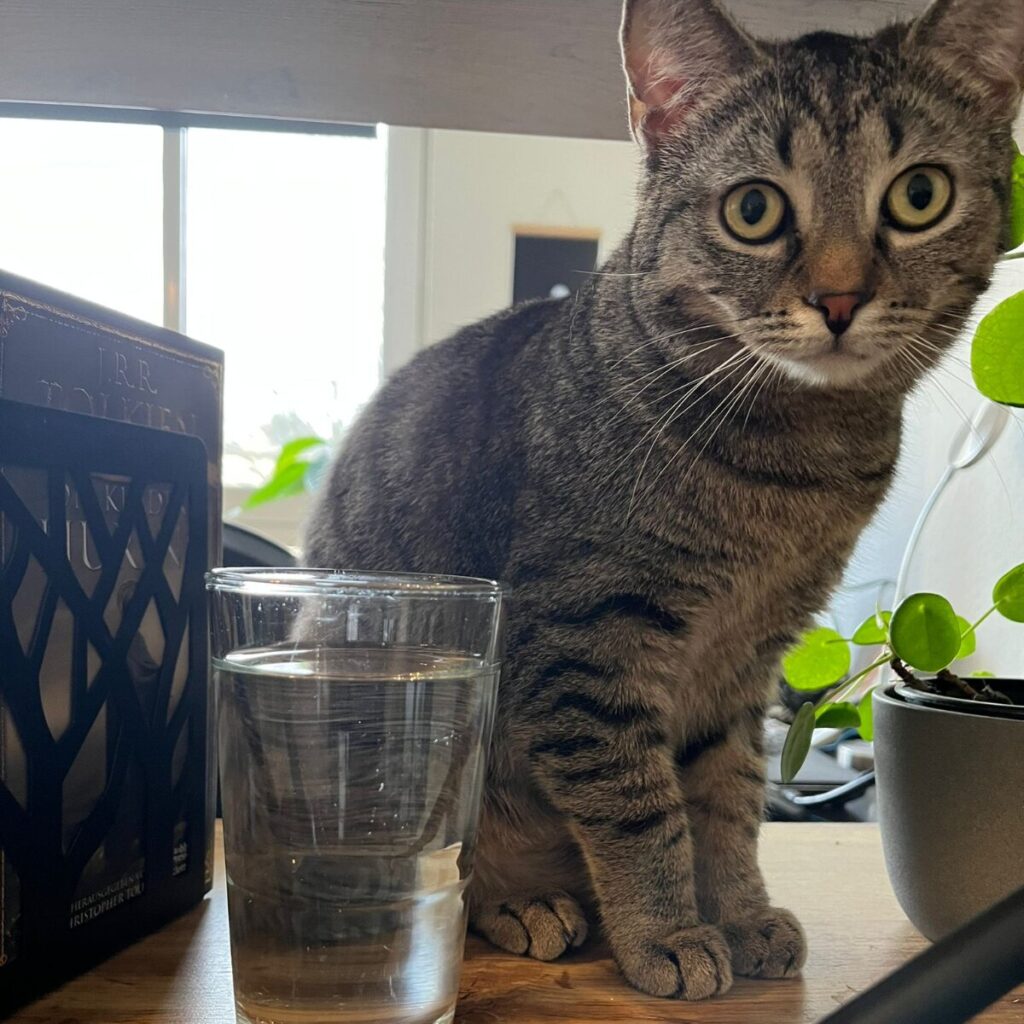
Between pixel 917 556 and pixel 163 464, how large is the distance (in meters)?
1.07

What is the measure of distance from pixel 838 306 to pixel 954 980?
40 centimetres

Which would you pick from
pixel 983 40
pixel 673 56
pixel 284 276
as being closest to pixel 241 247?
pixel 284 276

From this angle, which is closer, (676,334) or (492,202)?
(676,334)

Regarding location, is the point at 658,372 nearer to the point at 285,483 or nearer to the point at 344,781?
the point at 344,781

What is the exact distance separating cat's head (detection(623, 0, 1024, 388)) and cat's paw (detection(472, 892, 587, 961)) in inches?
15.4

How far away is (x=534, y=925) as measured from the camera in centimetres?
66

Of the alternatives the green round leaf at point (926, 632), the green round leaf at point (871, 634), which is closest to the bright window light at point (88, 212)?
the green round leaf at point (871, 634)

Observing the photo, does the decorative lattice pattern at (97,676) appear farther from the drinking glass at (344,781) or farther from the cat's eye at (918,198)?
the cat's eye at (918,198)

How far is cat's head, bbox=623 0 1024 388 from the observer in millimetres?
673

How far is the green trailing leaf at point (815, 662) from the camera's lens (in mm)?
838

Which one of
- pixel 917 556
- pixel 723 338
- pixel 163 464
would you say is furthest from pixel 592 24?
pixel 917 556

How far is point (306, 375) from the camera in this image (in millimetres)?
2447

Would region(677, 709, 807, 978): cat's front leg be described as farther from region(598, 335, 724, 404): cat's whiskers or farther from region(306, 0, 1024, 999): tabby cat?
region(598, 335, 724, 404): cat's whiskers

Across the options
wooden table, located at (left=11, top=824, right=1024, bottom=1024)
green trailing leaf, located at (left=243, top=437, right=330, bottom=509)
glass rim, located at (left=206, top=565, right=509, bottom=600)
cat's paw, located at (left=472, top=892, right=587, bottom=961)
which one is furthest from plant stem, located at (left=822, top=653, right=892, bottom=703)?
green trailing leaf, located at (left=243, top=437, right=330, bottom=509)
